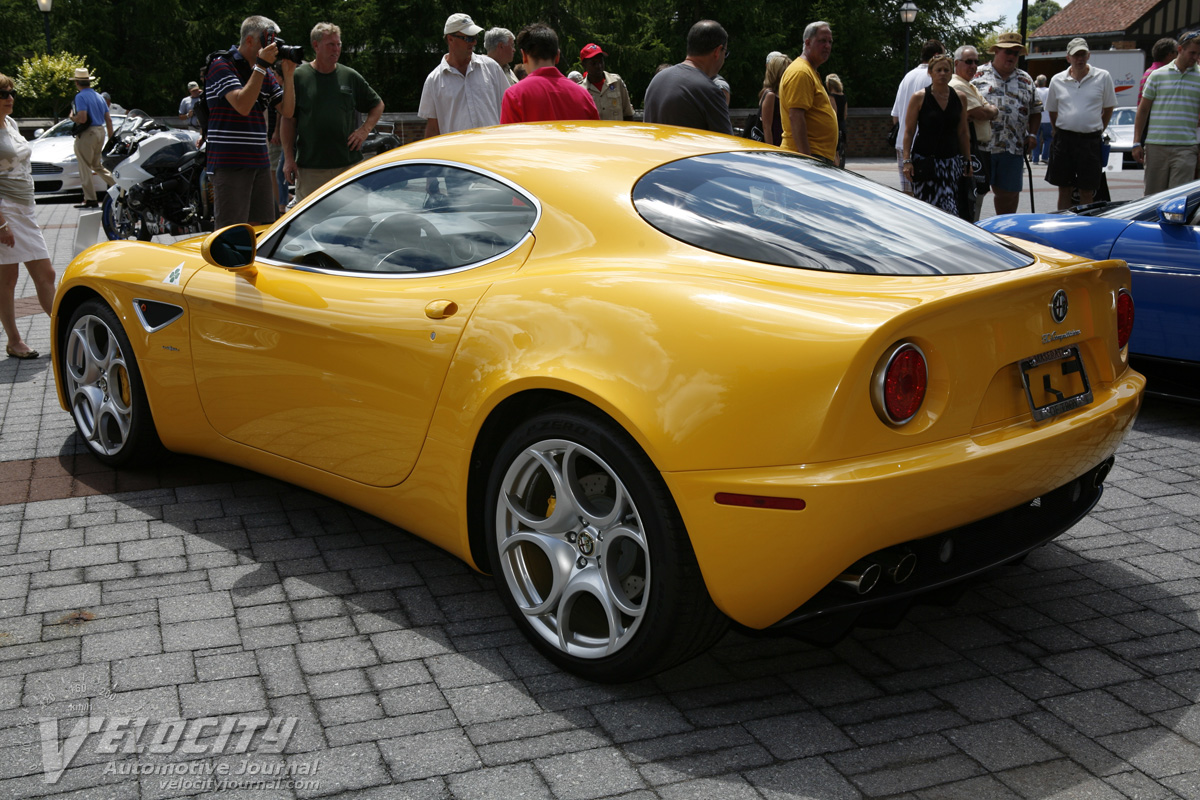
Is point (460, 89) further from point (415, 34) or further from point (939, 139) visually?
point (415, 34)

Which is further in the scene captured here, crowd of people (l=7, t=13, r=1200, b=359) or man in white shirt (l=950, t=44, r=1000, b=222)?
man in white shirt (l=950, t=44, r=1000, b=222)

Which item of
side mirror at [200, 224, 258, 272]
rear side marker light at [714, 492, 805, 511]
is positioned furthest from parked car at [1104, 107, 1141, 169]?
rear side marker light at [714, 492, 805, 511]

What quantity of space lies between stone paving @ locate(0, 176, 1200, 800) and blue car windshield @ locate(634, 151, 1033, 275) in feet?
3.64

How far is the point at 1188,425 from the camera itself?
5.69 metres

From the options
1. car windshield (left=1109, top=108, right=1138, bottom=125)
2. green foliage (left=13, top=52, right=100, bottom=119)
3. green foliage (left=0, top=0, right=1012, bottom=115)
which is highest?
green foliage (left=0, top=0, right=1012, bottom=115)

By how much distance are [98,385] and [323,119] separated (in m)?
3.42

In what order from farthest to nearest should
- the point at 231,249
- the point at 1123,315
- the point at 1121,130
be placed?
1. the point at 1121,130
2. the point at 231,249
3. the point at 1123,315

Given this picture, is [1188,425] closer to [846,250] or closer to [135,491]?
[846,250]

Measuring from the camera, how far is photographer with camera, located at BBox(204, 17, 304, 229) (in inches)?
291

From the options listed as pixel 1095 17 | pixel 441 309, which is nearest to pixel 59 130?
pixel 441 309

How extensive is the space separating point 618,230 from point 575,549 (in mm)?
903

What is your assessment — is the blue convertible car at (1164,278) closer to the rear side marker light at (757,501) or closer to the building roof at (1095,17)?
the rear side marker light at (757,501)

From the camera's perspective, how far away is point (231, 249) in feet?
13.4

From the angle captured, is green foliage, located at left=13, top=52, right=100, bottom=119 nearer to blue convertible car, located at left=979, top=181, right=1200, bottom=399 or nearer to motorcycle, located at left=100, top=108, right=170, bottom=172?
motorcycle, located at left=100, top=108, right=170, bottom=172
